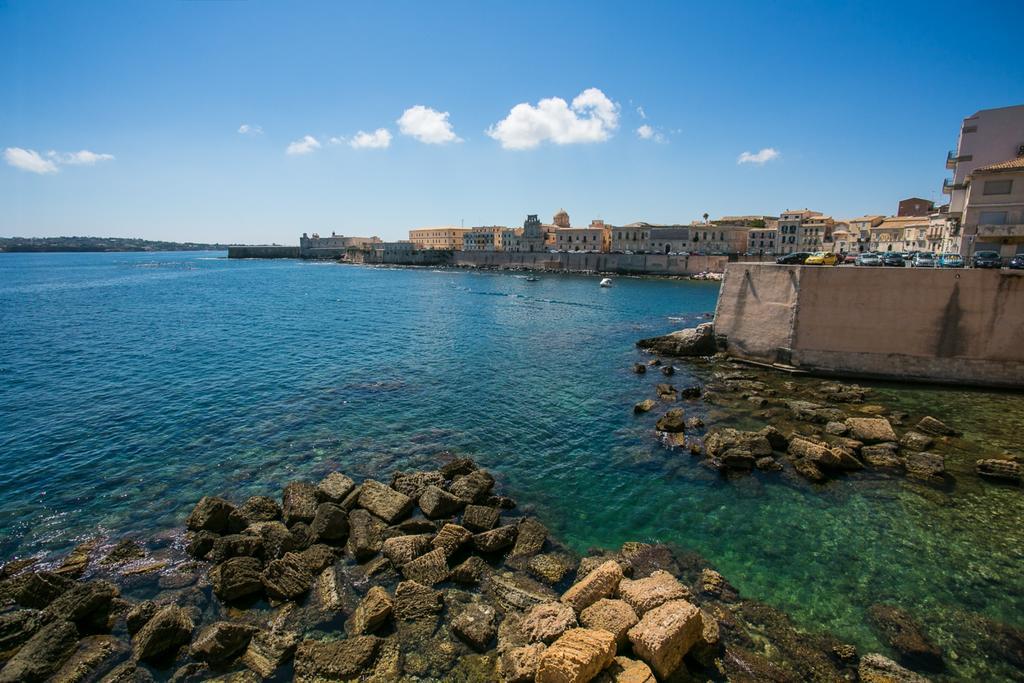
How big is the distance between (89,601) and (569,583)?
894 centimetres

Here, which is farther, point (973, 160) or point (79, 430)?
point (973, 160)

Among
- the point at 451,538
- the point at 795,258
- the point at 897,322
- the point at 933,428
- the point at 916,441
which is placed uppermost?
the point at 795,258

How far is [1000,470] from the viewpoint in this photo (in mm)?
13539

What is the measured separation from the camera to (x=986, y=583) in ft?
31.4

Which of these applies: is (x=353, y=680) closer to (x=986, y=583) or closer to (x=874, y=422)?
(x=986, y=583)

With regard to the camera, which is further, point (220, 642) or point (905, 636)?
point (905, 636)

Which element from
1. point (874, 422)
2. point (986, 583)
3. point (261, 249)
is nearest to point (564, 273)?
point (874, 422)

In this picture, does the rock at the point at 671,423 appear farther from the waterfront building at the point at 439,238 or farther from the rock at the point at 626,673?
the waterfront building at the point at 439,238

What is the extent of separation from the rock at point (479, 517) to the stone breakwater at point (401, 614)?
0.17 ft

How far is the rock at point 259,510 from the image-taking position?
38.6 feet

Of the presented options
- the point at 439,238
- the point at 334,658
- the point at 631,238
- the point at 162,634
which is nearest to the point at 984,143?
the point at 334,658

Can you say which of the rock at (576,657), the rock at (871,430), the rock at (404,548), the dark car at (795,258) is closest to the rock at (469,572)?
the rock at (404,548)

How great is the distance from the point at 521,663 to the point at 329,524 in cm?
595

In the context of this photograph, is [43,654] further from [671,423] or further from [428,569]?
[671,423]
